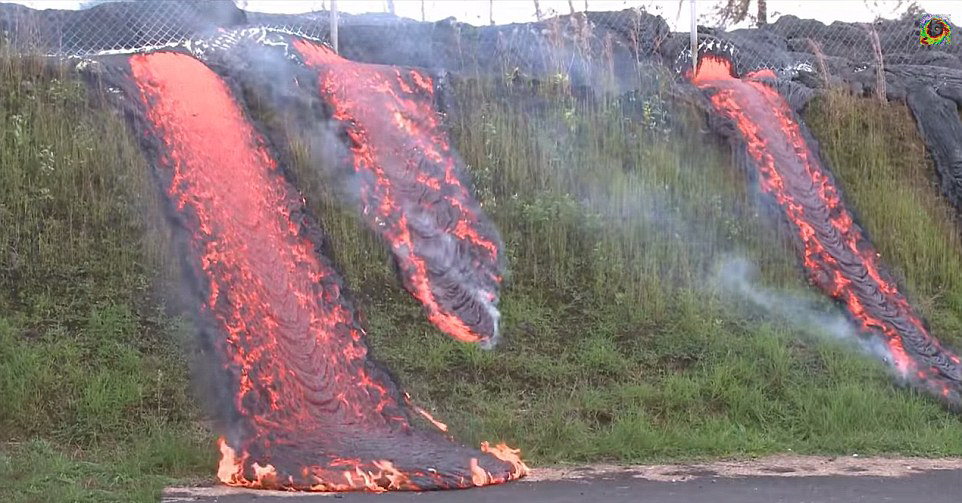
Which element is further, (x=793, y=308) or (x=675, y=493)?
(x=793, y=308)

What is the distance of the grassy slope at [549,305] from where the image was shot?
24.2 feet

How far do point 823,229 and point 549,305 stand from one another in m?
2.80

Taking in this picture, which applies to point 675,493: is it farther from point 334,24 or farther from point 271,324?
point 334,24

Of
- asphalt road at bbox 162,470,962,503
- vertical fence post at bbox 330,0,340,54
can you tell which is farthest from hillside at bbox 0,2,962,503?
asphalt road at bbox 162,470,962,503

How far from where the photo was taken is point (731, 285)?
950cm

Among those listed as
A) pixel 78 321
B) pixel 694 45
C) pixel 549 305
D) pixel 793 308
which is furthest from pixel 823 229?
pixel 78 321

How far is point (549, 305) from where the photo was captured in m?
9.02

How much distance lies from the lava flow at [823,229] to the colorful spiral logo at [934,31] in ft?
8.77

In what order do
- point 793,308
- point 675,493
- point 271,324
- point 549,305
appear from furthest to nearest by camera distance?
point 793,308 < point 549,305 < point 271,324 < point 675,493

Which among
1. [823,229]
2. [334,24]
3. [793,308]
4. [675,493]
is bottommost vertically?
[675,493]

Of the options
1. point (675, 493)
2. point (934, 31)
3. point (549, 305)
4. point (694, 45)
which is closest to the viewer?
point (675, 493)

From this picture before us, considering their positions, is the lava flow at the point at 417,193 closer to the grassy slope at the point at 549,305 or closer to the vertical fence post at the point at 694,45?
the grassy slope at the point at 549,305

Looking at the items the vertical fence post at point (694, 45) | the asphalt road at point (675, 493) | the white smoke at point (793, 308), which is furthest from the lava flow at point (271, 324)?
the vertical fence post at point (694, 45)

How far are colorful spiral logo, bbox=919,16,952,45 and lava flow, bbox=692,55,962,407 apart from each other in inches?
105
